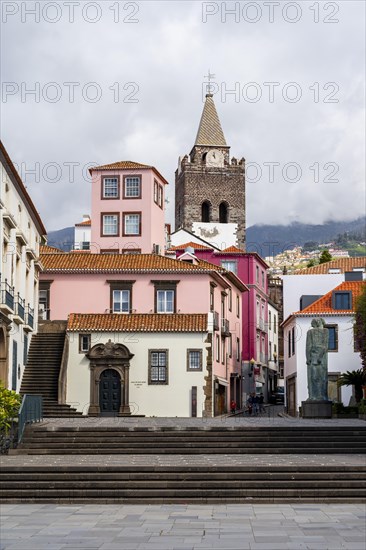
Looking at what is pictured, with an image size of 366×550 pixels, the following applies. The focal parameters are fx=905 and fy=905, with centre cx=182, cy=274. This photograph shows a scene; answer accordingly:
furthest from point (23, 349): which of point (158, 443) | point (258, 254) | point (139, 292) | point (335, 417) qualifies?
point (258, 254)

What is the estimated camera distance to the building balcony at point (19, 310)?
38.4 metres

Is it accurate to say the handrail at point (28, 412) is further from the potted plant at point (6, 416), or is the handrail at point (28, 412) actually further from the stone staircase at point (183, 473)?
the stone staircase at point (183, 473)

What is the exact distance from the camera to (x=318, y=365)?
122 ft

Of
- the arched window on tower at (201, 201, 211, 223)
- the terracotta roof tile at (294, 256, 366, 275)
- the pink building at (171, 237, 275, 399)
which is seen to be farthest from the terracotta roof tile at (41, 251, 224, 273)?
the arched window on tower at (201, 201, 211, 223)

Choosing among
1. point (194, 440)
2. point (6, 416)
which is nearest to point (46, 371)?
point (6, 416)

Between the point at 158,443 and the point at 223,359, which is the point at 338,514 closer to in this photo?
the point at 158,443

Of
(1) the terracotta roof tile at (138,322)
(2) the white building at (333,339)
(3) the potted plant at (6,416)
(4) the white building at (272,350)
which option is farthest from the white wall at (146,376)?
(4) the white building at (272,350)

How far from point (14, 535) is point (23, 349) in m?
27.6

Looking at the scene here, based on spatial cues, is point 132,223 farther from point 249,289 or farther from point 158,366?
point 158,366

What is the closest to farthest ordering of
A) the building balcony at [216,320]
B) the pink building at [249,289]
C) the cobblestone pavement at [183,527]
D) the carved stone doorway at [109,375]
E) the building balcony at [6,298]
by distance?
the cobblestone pavement at [183,527] → the building balcony at [6,298] → the carved stone doorway at [109,375] → the building balcony at [216,320] → the pink building at [249,289]

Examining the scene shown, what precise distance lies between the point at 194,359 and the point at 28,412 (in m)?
18.3

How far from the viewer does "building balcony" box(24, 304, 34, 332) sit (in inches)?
1661

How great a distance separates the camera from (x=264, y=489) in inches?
790

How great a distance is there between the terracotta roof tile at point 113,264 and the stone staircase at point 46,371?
4715mm
